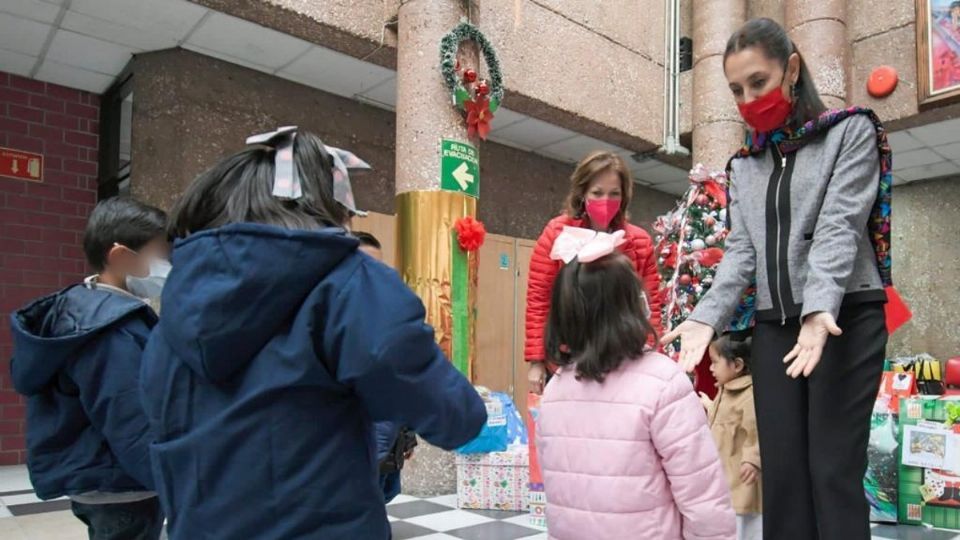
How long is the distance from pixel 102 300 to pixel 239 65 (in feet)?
11.9

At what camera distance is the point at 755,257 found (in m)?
1.54

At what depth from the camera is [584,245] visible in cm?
149

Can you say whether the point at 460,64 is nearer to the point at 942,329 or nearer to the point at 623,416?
the point at 623,416

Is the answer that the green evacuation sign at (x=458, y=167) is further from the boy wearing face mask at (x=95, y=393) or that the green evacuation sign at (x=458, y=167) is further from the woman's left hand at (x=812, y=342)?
the woman's left hand at (x=812, y=342)

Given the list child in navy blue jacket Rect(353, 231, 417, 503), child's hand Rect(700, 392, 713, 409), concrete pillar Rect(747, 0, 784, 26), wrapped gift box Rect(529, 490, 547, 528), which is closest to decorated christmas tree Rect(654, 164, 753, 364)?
child's hand Rect(700, 392, 713, 409)

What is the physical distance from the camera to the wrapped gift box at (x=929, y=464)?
313cm

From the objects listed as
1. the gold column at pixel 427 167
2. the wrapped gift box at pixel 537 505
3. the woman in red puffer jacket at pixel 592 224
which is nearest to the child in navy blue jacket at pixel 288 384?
the woman in red puffer jacket at pixel 592 224

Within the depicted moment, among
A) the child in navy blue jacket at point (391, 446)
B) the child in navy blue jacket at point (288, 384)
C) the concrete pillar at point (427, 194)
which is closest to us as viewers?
the child in navy blue jacket at point (288, 384)

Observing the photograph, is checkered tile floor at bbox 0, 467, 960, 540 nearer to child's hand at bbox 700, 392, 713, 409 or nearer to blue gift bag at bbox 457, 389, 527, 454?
blue gift bag at bbox 457, 389, 527, 454

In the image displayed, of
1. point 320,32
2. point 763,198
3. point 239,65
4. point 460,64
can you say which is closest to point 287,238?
point 763,198

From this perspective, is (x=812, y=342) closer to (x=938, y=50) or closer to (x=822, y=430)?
(x=822, y=430)

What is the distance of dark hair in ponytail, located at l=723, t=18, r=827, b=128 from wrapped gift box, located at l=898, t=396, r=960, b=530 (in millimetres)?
2401

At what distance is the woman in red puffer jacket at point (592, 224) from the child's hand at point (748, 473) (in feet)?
1.65

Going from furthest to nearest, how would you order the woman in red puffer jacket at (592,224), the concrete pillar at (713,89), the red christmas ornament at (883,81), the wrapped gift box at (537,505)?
1. the concrete pillar at (713,89)
2. the red christmas ornament at (883,81)
3. the wrapped gift box at (537,505)
4. the woman in red puffer jacket at (592,224)
